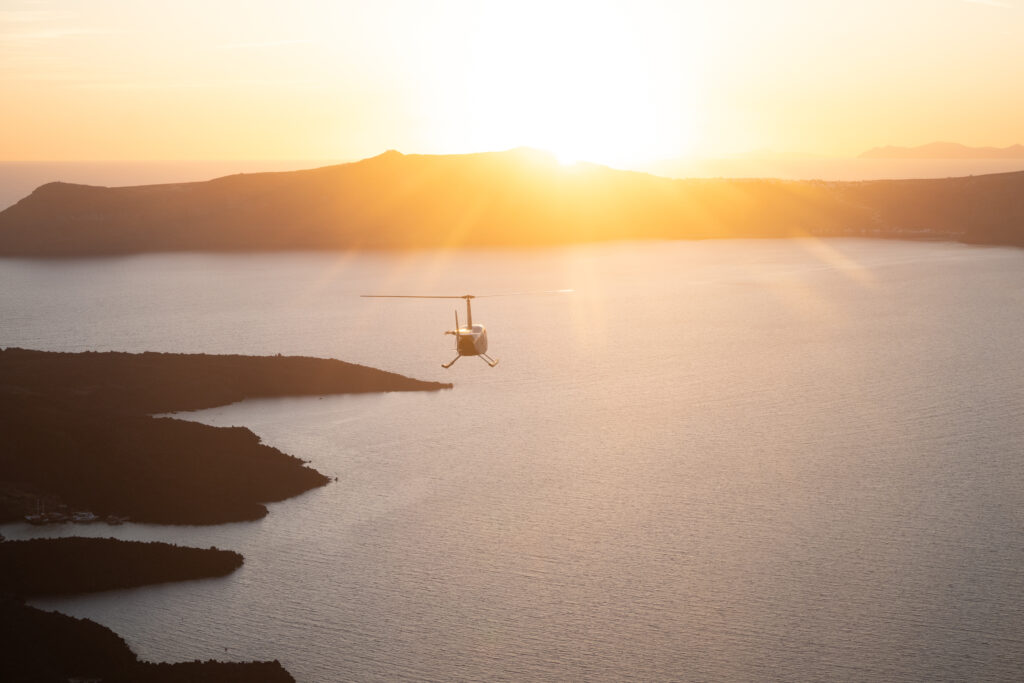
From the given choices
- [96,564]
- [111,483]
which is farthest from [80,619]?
[111,483]

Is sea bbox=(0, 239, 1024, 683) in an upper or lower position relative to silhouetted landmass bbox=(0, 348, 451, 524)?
lower

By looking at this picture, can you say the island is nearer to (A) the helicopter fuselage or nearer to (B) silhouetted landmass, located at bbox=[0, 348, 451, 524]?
(B) silhouetted landmass, located at bbox=[0, 348, 451, 524]

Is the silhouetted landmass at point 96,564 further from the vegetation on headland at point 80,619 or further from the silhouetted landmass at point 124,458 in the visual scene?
the silhouetted landmass at point 124,458

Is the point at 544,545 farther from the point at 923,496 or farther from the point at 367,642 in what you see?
the point at 923,496

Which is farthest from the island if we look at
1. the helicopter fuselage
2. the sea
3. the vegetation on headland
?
the helicopter fuselage

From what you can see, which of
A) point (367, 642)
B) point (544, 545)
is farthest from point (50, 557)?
point (544, 545)
